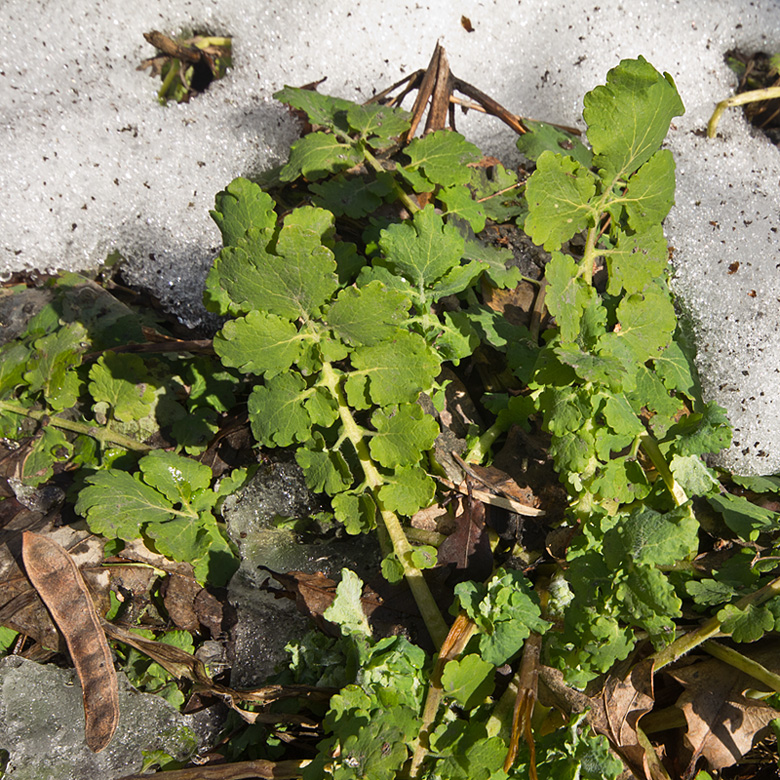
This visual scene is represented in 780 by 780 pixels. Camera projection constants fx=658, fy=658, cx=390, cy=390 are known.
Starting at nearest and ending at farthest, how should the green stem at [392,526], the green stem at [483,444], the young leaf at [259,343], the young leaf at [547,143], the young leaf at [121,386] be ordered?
the young leaf at [259,343] → the green stem at [392,526] → the green stem at [483,444] → the young leaf at [121,386] → the young leaf at [547,143]

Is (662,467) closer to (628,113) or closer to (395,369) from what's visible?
(395,369)

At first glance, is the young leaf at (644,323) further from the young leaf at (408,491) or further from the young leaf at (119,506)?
the young leaf at (119,506)

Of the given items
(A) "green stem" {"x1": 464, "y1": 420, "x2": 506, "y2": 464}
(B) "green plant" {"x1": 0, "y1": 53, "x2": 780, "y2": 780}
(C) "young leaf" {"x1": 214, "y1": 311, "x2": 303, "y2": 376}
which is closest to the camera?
(B) "green plant" {"x1": 0, "y1": 53, "x2": 780, "y2": 780}

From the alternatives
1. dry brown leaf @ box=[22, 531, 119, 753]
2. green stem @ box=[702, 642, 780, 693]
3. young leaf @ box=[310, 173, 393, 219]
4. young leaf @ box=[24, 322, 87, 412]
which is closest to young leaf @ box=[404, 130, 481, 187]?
young leaf @ box=[310, 173, 393, 219]

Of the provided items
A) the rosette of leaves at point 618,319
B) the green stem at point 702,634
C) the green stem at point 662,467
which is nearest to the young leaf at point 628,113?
the rosette of leaves at point 618,319

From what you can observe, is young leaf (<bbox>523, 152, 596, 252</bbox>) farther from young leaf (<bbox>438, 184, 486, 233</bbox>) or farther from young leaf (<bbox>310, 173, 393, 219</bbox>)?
young leaf (<bbox>310, 173, 393, 219</bbox>)

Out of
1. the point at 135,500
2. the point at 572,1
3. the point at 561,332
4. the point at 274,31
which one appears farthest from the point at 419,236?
the point at 572,1
